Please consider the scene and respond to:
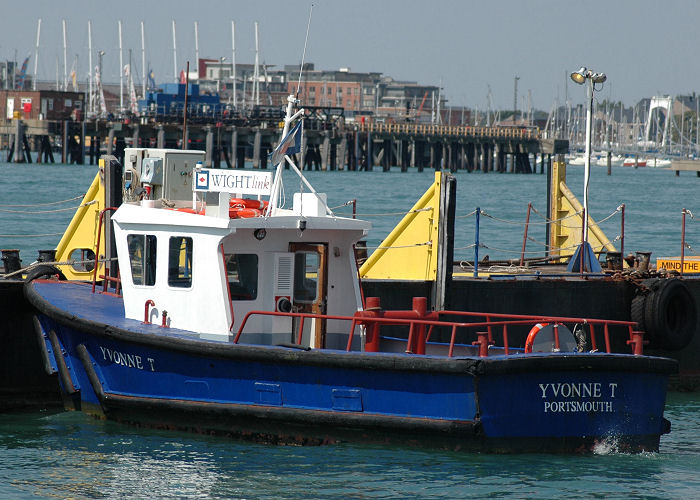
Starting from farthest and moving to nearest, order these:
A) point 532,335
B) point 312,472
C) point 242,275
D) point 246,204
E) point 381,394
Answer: point 246,204 < point 242,275 < point 532,335 < point 381,394 < point 312,472

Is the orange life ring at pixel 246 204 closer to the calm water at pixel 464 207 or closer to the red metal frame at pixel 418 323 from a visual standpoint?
the red metal frame at pixel 418 323

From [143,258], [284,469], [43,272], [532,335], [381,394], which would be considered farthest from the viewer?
[43,272]

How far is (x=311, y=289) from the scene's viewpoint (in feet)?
42.8

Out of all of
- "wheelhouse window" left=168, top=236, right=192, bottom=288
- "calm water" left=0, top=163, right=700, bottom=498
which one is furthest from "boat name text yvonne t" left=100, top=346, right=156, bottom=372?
"wheelhouse window" left=168, top=236, right=192, bottom=288

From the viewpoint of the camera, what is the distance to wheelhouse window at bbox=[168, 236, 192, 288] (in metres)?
12.8

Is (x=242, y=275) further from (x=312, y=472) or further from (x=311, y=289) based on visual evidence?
(x=312, y=472)

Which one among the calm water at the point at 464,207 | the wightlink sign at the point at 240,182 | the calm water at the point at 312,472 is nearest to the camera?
the calm water at the point at 312,472

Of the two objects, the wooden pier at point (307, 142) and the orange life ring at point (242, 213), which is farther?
the wooden pier at point (307, 142)

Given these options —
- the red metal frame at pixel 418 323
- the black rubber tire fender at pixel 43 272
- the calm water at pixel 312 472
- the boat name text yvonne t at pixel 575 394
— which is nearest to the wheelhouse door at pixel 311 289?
the red metal frame at pixel 418 323

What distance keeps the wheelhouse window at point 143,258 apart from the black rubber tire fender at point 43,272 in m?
2.42

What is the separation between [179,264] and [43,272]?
3317 millimetres

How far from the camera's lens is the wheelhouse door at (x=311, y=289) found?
12.9m

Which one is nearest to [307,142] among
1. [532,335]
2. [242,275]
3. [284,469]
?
[242,275]

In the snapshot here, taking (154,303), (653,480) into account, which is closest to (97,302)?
(154,303)
